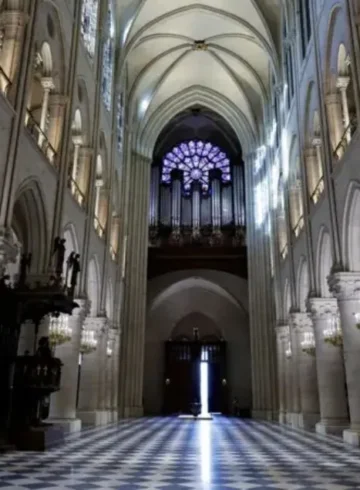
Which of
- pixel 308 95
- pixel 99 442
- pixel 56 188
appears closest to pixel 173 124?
pixel 308 95

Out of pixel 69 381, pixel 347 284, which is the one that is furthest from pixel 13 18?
pixel 347 284

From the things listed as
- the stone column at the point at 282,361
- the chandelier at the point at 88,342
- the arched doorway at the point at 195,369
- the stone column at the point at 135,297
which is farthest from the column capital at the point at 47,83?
the arched doorway at the point at 195,369

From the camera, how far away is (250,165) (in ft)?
97.1

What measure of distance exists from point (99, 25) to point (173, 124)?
638 inches

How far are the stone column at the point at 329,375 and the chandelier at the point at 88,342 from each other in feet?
25.5

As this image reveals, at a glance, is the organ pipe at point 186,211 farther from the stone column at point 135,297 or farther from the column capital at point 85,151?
the column capital at point 85,151

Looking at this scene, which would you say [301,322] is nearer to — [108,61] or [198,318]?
[108,61]

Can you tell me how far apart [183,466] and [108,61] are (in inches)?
715

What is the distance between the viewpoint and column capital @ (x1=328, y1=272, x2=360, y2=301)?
39.3 feet

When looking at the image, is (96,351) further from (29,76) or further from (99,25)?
(99,25)

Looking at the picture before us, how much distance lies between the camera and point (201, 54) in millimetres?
28078

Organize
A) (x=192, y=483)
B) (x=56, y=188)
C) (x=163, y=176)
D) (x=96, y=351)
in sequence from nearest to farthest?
(x=192, y=483)
(x=56, y=188)
(x=96, y=351)
(x=163, y=176)

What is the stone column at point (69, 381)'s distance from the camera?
45.6ft

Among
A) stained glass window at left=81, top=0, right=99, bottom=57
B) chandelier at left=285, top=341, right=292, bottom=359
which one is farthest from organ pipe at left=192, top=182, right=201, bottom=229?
stained glass window at left=81, top=0, right=99, bottom=57
